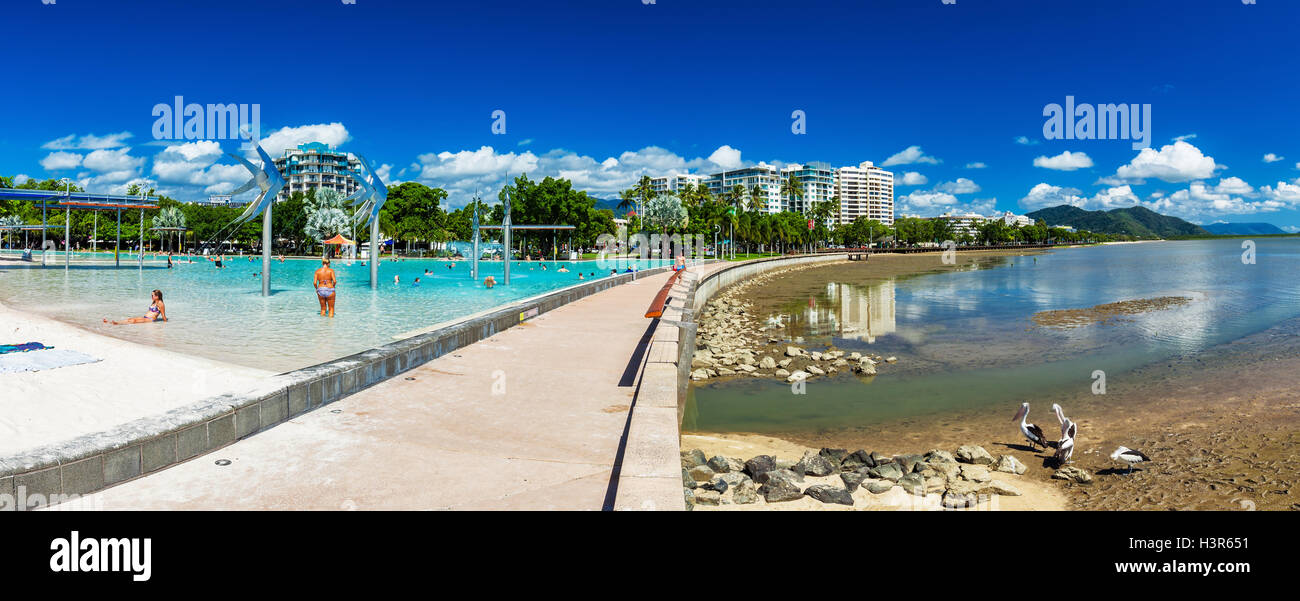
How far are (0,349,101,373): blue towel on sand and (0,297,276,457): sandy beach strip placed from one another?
182 mm

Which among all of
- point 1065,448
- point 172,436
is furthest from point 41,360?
point 1065,448

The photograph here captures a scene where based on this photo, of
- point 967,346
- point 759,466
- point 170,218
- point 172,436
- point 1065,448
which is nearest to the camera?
point 172,436

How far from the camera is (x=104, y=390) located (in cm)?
741

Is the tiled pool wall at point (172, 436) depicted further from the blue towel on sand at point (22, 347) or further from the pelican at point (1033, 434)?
the pelican at point (1033, 434)

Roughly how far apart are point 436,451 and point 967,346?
18836 mm

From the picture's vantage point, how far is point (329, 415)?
6.89 m

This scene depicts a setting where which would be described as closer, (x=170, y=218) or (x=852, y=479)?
(x=852, y=479)

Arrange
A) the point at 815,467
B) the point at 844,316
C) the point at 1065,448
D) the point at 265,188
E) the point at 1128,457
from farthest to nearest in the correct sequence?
the point at 844,316 < the point at 265,188 < the point at 1065,448 < the point at 1128,457 < the point at 815,467

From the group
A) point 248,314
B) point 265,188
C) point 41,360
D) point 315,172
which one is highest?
point 315,172

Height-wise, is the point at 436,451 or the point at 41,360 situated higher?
the point at 41,360

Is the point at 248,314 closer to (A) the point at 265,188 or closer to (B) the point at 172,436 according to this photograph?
(A) the point at 265,188
